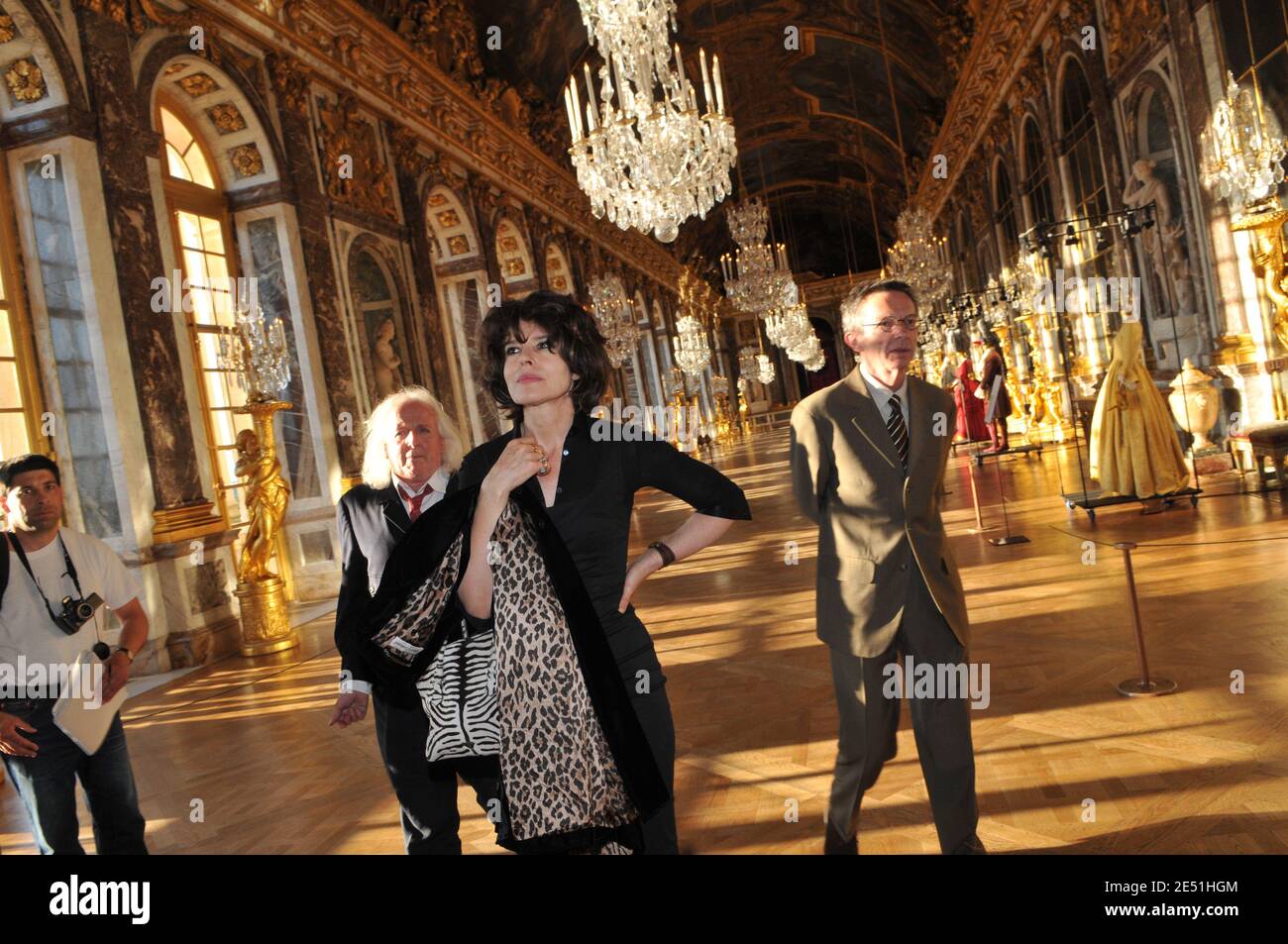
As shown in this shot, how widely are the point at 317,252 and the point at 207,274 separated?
125 centimetres

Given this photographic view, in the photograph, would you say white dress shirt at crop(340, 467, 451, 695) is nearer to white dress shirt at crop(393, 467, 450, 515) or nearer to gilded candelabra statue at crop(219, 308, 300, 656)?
white dress shirt at crop(393, 467, 450, 515)

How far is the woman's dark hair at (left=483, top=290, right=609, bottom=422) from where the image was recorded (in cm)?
219

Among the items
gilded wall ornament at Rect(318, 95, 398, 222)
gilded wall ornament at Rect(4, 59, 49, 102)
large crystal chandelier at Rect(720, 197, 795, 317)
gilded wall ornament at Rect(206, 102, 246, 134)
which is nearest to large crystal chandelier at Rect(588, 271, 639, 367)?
large crystal chandelier at Rect(720, 197, 795, 317)

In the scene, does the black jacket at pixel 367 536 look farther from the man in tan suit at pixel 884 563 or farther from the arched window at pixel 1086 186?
the arched window at pixel 1086 186

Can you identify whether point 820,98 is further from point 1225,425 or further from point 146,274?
point 146,274

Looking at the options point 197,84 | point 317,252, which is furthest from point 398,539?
point 317,252

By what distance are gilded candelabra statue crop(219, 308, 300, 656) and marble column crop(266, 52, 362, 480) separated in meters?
2.33

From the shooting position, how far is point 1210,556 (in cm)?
636

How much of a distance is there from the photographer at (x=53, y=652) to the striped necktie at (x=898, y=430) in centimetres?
249

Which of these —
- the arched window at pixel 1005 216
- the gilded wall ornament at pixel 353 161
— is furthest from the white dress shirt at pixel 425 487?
the arched window at pixel 1005 216

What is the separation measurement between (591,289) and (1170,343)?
Result: 8.25 meters

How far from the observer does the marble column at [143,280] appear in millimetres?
7836

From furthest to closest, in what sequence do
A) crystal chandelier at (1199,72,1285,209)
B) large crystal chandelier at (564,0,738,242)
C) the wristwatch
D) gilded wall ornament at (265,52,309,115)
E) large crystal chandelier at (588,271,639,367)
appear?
large crystal chandelier at (588,271,639,367) < gilded wall ornament at (265,52,309,115) < crystal chandelier at (1199,72,1285,209) < large crystal chandelier at (564,0,738,242) < the wristwatch

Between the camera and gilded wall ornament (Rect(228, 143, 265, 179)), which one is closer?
the camera
